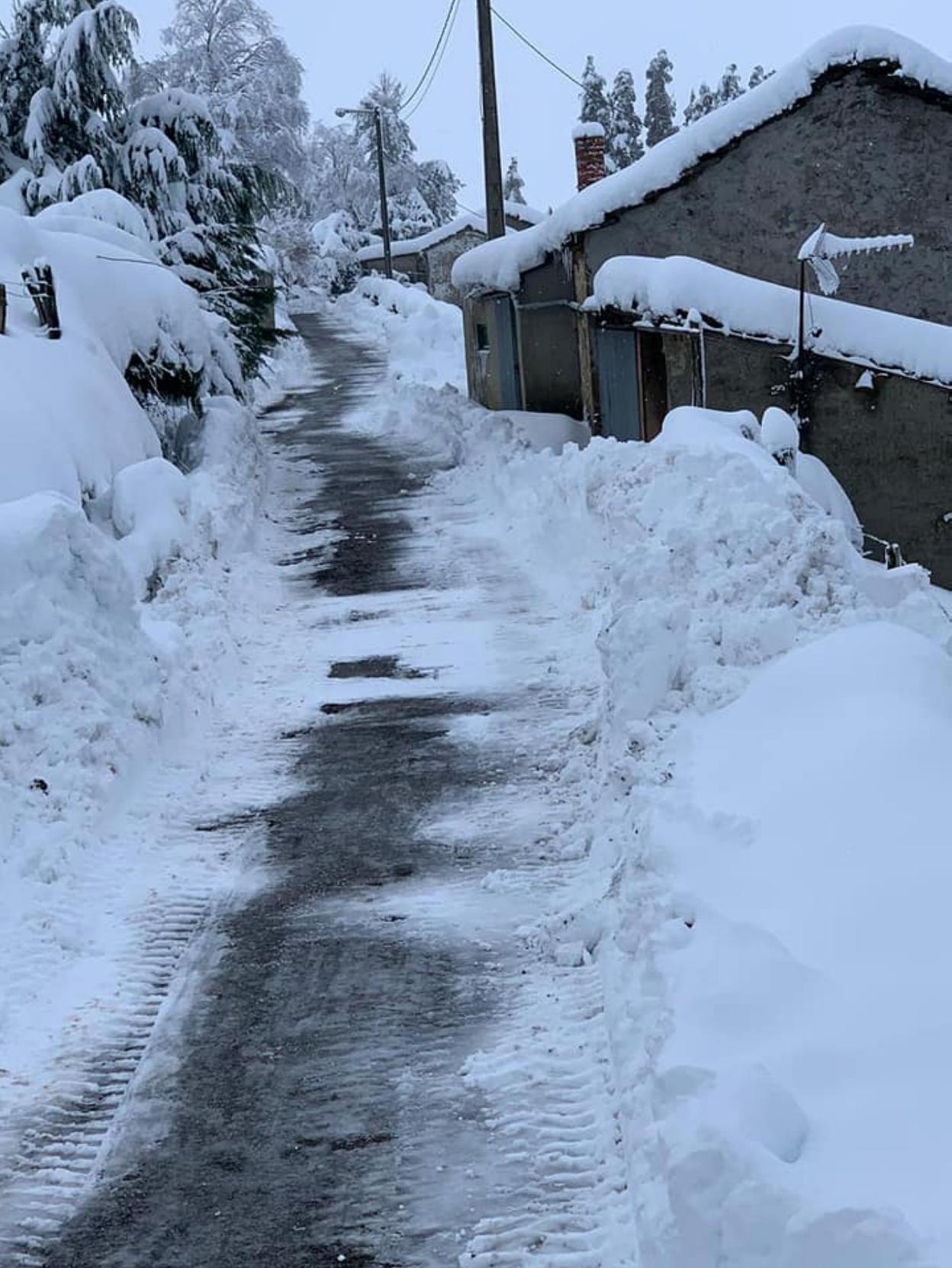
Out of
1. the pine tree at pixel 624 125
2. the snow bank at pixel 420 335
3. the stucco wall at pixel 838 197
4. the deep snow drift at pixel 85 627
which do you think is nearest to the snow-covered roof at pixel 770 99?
the stucco wall at pixel 838 197

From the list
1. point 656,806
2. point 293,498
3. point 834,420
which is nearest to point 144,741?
point 656,806

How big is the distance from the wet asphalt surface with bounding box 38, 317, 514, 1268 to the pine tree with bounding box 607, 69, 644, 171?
67.3m

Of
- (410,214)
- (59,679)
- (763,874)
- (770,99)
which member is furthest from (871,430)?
(410,214)

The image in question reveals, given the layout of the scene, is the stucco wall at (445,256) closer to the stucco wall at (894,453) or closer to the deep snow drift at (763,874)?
the stucco wall at (894,453)

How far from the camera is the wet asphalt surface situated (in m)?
4.59

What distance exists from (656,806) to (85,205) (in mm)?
14909

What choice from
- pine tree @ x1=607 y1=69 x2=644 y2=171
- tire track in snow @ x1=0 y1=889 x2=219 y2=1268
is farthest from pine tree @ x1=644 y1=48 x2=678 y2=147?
tire track in snow @ x1=0 y1=889 x2=219 y2=1268

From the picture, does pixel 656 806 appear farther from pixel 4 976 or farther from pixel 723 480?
pixel 723 480

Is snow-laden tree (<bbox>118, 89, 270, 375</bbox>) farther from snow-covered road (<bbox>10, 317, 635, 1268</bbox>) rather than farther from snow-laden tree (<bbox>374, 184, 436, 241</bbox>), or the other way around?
snow-laden tree (<bbox>374, 184, 436, 241</bbox>)

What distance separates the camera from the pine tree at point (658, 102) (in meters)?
79.5

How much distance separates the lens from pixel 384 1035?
575 centimetres

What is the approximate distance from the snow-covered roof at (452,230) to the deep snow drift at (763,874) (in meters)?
42.3

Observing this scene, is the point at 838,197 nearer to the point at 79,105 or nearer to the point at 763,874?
the point at 79,105

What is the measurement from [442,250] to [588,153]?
3641 cm
